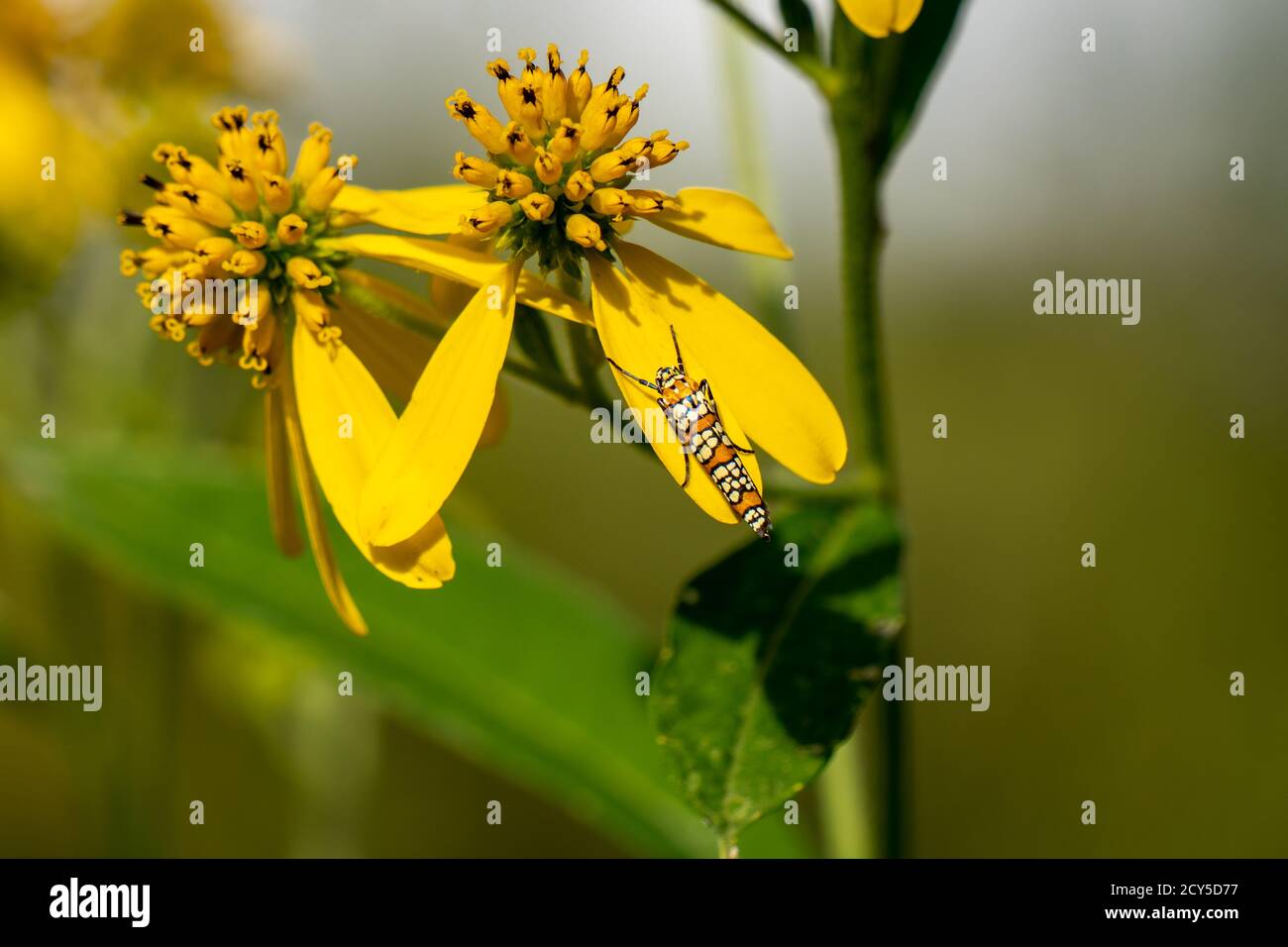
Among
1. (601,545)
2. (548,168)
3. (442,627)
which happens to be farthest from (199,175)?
(601,545)

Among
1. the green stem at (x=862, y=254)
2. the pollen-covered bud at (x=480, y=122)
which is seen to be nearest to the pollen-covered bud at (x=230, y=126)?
the pollen-covered bud at (x=480, y=122)

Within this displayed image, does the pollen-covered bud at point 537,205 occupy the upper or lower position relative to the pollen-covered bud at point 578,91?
lower

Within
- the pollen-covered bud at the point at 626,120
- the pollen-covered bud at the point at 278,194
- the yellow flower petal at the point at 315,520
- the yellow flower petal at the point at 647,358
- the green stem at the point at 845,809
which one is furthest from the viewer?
the green stem at the point at 845,809

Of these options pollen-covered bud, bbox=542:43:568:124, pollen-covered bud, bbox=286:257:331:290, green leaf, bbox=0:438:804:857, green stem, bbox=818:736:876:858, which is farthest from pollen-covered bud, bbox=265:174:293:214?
green stem, bbox=818:736:876:858

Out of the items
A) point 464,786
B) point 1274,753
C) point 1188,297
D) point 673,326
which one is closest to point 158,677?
point 673,326

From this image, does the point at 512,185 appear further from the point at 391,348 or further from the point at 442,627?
the point at 442,627

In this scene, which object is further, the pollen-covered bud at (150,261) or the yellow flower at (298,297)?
the pollen-covered bud at (150,261)

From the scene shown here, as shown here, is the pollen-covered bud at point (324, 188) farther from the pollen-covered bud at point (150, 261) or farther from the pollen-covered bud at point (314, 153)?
the pollen-covered bud at point (150, 261)

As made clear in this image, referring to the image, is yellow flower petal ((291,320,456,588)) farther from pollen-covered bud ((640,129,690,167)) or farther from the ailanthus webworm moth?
pollen-covered bud ((640,129,690,167))
